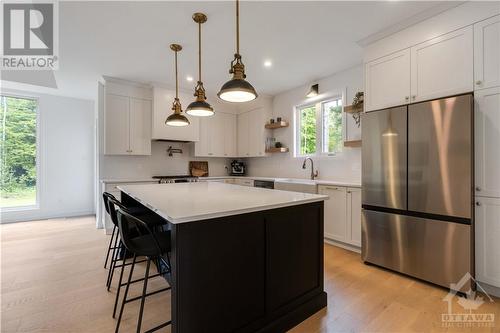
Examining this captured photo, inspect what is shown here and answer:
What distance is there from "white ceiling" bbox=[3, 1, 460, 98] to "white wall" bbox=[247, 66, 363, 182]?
0.22 meters

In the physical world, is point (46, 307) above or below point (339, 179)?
below

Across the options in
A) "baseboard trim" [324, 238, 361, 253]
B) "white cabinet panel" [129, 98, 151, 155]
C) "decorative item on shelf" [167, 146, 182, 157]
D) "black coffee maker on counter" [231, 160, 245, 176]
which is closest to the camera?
"baseboard trim" [324, 238, 361, 253]

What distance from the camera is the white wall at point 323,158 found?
12.7 ft

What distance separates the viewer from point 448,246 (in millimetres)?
2320

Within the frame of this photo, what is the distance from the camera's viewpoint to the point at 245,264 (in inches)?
64.8

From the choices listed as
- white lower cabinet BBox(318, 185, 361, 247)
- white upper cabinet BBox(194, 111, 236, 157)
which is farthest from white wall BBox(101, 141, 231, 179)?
white lower cabinet BBox(318, 185, 361, 247)

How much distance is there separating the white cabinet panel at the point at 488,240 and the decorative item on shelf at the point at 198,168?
470 centimetres

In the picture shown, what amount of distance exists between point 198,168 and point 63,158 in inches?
120

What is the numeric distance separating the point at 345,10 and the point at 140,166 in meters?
4.35

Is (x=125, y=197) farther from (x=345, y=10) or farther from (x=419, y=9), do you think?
(x=419, y=9)

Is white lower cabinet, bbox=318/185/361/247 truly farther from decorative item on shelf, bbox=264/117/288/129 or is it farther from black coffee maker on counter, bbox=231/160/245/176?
black coffee maker on counter, bbox=231/160/245/176

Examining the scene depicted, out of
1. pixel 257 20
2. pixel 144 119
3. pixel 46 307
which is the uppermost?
pixel 257 20

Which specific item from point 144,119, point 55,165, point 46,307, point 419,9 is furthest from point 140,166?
point 419,9

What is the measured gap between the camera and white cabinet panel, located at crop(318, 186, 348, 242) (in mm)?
3449
